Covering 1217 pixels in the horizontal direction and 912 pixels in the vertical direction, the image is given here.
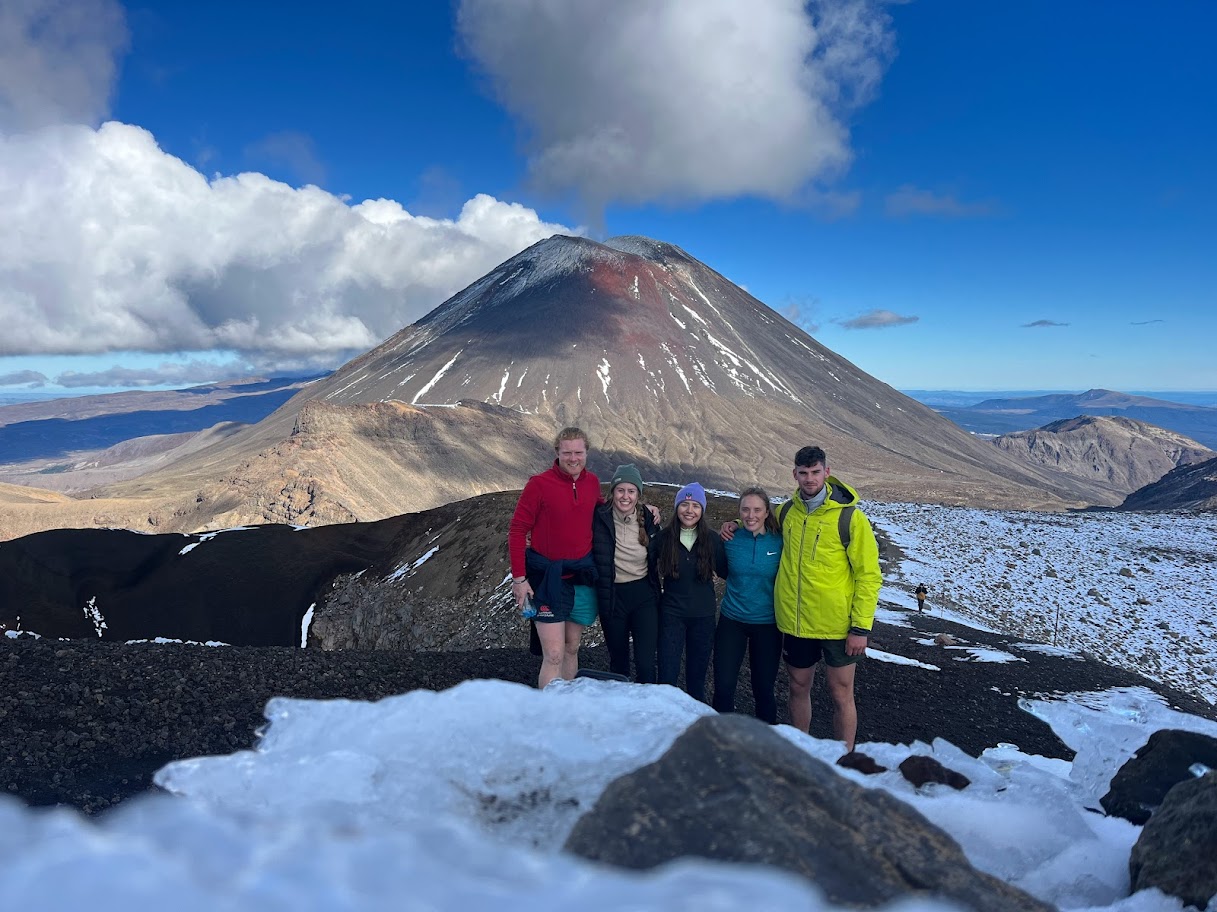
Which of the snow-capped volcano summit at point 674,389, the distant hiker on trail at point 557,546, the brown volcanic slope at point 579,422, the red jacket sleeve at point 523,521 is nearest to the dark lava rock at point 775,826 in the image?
the distant hiker on trail at point 557,546

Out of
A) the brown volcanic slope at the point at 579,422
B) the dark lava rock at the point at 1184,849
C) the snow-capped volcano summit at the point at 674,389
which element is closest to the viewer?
the dark lava rock at the point at 1184,849

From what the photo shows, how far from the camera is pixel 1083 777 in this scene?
515cm

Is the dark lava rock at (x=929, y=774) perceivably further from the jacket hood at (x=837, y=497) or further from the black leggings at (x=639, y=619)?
the black leggings at (x=639, y=619)

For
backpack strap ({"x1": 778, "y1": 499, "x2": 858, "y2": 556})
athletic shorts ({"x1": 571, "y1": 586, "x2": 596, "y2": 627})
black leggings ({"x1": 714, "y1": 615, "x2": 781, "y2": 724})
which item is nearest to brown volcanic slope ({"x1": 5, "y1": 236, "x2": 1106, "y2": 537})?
athletic shorts ({"x1": 571, "y1": 586, "x2": 596, "y2": 627})

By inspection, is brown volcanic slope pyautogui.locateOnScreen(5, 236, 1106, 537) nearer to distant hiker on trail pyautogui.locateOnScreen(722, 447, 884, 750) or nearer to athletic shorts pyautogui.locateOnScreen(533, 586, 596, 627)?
athletic shorts pyautogui.locateOnScreen(533, 586, 596, 627)

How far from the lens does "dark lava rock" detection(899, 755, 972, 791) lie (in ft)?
13.0

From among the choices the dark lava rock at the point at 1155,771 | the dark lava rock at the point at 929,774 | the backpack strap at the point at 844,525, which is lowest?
the dark lava rock at the point at 1155,771

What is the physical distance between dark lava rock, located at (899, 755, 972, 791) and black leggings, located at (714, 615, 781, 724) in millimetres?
2237

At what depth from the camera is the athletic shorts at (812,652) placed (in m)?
6.00

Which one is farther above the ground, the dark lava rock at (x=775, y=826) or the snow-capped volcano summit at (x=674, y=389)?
the snow-capped volcano summit at (x=674, y=389)

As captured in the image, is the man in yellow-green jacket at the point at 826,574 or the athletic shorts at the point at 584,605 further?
the athletic shorts at the point at 584,605

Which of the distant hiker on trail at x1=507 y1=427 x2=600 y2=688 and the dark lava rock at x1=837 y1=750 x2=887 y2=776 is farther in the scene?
the distant hiker on trail at x1=507 y1=427 x2=600 y2=688

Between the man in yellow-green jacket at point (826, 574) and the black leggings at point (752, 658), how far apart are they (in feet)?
0.76

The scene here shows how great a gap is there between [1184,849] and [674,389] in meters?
158
